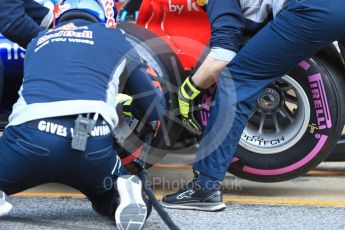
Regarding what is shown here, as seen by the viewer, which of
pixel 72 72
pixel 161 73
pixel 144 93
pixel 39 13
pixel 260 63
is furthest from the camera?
pixel 39 13

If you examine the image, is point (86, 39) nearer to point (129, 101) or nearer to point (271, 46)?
point (129, 101)

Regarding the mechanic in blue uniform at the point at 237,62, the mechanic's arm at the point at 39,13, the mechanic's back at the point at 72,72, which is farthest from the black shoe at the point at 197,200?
the mechanic's arm at the point at 39,13

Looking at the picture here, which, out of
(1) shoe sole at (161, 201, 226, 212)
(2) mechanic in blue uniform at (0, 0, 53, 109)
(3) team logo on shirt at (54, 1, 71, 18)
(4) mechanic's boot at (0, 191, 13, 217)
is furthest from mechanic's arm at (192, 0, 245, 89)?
(4) mechanic's boot at (0, 191, 13, 217)

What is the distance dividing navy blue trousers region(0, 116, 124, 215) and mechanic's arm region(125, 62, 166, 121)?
318 millimetres

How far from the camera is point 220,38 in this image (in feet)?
14.4

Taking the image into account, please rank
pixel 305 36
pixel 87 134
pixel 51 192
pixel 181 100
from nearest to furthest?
pixel 87 134
pixel 305 36
pixel 181 100
pixel 51 192

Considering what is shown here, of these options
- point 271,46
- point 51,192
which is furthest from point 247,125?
point 51,192

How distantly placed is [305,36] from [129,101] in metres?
0.97

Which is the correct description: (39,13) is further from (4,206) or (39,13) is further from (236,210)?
(236,210)

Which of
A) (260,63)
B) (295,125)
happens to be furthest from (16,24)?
(295,125)

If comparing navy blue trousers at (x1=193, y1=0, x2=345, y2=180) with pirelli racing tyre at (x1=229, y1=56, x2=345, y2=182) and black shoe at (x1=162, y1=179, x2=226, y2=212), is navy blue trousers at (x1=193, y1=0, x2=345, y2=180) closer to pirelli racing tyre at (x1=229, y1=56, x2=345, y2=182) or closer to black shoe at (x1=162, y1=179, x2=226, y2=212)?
black shoe at (x1=162, y1=179, x2=226, y2=212)

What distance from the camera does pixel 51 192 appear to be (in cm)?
482

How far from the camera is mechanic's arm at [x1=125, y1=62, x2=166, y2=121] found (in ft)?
13.4

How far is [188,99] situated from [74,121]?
948 mm
